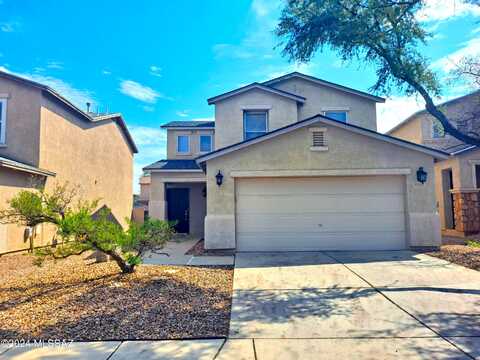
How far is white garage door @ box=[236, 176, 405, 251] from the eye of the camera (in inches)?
388

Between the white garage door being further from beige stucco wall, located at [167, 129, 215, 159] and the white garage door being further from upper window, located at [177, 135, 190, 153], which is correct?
upper window, located at [177, 135, 190, 153]

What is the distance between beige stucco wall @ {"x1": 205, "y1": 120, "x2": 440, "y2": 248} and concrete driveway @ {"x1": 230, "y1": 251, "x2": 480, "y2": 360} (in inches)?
82.2

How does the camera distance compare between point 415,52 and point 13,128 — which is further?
point 13,128

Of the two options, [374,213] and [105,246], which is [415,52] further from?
[105,246]

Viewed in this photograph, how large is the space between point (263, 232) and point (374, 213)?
3852 mm

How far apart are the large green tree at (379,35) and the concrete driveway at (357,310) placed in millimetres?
4178

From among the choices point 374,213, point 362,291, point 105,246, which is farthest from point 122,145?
point 362,291

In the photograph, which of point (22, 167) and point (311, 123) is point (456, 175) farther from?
point (22, 167)

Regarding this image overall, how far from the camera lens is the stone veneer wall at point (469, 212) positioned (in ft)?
43.3

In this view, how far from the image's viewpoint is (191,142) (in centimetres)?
1748

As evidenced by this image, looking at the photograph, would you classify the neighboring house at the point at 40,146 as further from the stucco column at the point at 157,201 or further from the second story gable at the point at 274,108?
the second story gable at the point at 274,108

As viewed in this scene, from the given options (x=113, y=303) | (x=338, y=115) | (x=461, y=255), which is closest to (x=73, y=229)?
(x=113, y=303)

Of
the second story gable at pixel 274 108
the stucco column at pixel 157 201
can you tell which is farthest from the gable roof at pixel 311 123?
the stucco column at pixel 157 201

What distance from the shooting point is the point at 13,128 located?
35.5 ft
